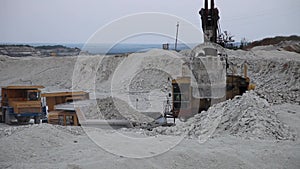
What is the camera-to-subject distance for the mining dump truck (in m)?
12.8

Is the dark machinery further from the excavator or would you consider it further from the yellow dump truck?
the yellow dump truck

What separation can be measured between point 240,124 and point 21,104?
8.31 meters

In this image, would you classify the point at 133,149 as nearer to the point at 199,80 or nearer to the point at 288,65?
the point at 199,80

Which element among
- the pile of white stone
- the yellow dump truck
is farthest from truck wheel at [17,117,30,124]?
the pile of white stone

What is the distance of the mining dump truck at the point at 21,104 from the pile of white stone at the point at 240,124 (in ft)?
18.5

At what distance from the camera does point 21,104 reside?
12.8m

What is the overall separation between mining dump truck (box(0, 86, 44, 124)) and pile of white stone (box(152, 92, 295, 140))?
18.5 ft

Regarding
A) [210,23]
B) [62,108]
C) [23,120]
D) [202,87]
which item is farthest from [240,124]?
[23,120]

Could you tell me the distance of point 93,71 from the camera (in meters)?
31.1

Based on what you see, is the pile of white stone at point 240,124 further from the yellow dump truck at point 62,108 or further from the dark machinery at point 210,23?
the dark machinery at point 210,23

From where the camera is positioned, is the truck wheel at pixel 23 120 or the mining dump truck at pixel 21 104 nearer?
the mining dump truck at pixel 21 104

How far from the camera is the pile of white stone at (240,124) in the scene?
7.27 metres

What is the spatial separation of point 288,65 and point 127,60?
12773 mm

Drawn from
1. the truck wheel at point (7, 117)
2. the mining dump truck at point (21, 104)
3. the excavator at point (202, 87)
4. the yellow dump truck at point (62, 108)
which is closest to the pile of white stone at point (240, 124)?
the excavator at point (202, 87)
